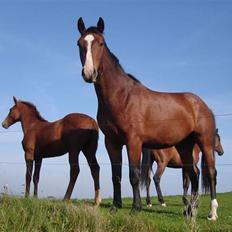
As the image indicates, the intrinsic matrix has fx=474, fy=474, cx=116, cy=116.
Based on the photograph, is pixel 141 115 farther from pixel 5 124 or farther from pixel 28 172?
pixel 5 124

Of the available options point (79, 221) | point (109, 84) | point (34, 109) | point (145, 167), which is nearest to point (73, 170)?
point (145, 167)

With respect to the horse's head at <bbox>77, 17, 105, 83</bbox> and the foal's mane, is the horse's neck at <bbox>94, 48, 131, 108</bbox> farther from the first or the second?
the foal's mane

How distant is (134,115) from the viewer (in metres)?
8.88

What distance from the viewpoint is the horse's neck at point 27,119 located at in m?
13.7

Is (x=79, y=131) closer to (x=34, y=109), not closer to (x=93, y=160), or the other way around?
(x=93, y=160)

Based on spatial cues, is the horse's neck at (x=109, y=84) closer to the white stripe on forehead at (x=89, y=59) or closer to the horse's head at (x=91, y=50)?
the horse's head at (x=91, y=50)

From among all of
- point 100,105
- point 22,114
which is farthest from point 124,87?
point 22,114

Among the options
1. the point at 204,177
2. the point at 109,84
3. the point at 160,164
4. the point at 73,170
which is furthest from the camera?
the point at 160,164

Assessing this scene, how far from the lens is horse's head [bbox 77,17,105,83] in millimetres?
8258

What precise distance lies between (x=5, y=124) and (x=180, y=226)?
869 centimetres

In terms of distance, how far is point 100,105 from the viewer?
29.8 ft

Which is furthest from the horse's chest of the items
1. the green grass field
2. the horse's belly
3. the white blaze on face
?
the horse's belly

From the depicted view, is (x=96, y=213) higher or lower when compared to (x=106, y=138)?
lower

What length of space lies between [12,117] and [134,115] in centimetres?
675
